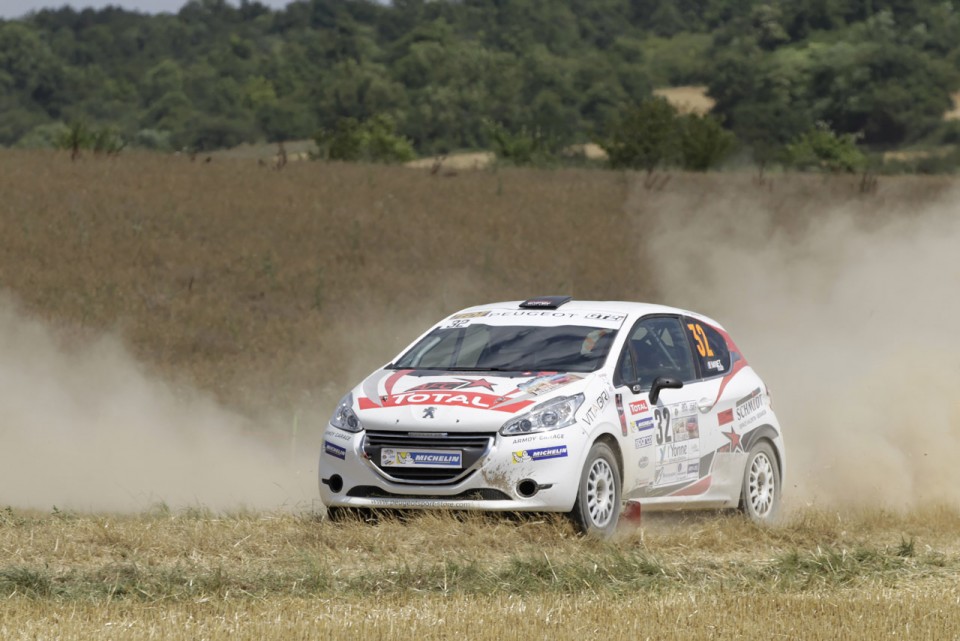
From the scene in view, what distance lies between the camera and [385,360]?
80.6 feet

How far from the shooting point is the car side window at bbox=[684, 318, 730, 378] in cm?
1202

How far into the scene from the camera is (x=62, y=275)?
26016 millimetres

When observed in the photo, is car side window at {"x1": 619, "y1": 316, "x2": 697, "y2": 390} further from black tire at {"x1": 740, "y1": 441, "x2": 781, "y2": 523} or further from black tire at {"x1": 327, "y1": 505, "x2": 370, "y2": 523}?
black tire at {"x1": 327, "y1": 505, "x2": 370, "y2": 523}

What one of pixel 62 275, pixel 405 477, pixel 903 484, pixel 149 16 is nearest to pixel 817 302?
pixel 62 275

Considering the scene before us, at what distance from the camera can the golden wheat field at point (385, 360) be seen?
8477 mm

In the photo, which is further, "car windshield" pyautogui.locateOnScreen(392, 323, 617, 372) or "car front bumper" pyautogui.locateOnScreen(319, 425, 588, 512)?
"car windshield" pyautogui.locateOnScreen(392, 323, 617, 372)

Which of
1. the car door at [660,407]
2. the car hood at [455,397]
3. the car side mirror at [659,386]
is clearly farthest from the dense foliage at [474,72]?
the car hood at [455,397]

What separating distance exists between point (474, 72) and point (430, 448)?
419 feet

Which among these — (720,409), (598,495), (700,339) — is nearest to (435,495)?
(598,495)

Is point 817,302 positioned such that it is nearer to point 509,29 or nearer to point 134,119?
point 134,119

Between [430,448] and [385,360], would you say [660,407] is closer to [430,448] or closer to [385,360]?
[430,448]

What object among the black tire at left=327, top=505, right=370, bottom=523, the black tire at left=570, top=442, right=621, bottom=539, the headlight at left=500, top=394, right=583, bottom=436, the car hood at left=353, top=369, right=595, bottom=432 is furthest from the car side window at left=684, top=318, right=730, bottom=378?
the black tire at left=327, top=505, right=370, bottom=523

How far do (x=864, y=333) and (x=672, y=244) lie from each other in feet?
31.2

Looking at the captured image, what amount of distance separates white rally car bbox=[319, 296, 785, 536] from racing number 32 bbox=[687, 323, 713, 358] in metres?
0.01
